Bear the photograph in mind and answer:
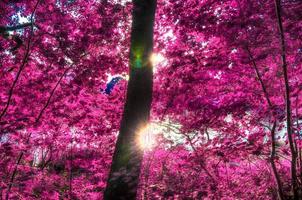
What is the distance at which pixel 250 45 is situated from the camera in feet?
25.0

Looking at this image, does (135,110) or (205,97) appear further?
(205,97)

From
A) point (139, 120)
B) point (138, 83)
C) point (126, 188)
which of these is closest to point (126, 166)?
point (126, 188)

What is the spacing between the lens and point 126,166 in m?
3.64

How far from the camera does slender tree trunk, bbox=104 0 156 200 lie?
11.9 ft

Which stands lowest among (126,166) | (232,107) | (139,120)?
(126,166)

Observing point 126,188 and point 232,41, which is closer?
point 126,188

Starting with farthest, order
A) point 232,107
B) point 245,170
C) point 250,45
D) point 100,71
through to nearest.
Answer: point 245,170 < point 100,71 < point 232,107 < point 250,45

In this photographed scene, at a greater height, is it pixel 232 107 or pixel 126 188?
pixel 232 107

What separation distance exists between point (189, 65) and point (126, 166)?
5.69 meters

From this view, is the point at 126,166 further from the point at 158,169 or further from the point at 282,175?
the point at 158,169

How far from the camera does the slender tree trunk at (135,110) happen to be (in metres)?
3.62

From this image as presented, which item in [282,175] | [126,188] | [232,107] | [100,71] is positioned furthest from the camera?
[282,175]

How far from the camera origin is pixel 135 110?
12.5ft

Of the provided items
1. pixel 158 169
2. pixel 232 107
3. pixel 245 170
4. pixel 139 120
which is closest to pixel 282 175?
pixel 245 170
